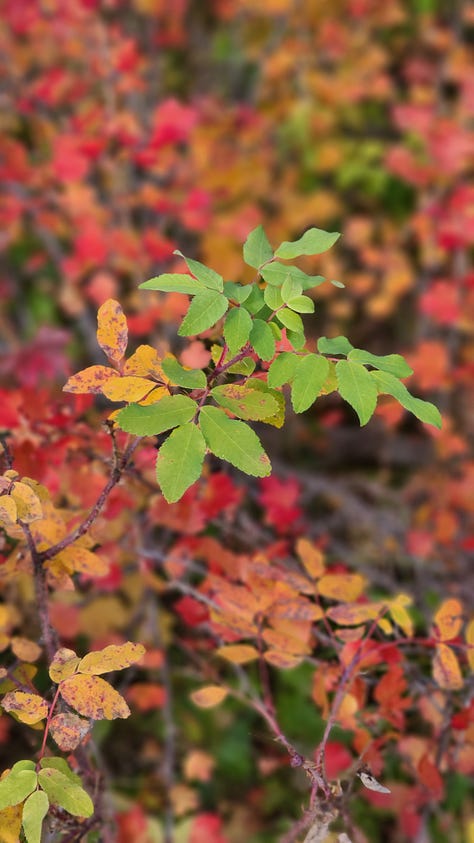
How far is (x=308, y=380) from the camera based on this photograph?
0.85m

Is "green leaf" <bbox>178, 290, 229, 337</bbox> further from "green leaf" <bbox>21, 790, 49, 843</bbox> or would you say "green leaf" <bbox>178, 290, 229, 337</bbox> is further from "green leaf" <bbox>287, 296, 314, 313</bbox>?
"green leaf" <bbox>21, 790, 49, 843</bbox>

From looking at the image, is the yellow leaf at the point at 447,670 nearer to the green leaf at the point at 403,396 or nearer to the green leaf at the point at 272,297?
the green leaf at the point at 403,396

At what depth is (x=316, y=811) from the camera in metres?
0.92

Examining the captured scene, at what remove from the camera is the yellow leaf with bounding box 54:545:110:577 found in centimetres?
110

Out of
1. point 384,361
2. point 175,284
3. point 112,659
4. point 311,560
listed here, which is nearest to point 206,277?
point 175,284

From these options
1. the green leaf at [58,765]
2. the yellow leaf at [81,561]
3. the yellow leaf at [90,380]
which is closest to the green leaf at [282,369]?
the yellow leaf at [90,380]

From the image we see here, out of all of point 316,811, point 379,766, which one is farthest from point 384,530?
point 316,811

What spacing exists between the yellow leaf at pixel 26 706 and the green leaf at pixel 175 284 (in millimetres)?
538

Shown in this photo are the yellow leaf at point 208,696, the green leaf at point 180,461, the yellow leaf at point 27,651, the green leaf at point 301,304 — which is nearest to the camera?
the green leaf at point 180,461

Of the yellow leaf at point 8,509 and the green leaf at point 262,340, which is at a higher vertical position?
the green leaf at point 262,340

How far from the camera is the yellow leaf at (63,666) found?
36.3 inches

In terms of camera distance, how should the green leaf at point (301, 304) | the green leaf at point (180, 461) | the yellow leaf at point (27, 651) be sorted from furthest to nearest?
1. the yellow leaf at point (27, 651)
2. the green leaf at point (301, 304)
3. the green leaf at point (180, 461)

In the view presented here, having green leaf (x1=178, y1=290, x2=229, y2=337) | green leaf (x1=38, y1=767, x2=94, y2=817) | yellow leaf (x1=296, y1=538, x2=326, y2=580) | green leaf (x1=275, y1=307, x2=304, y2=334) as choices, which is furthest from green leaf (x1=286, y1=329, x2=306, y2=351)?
green leaf (x1=38, y1=767, x2=94, y2=817)

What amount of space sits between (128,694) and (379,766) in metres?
0.82
